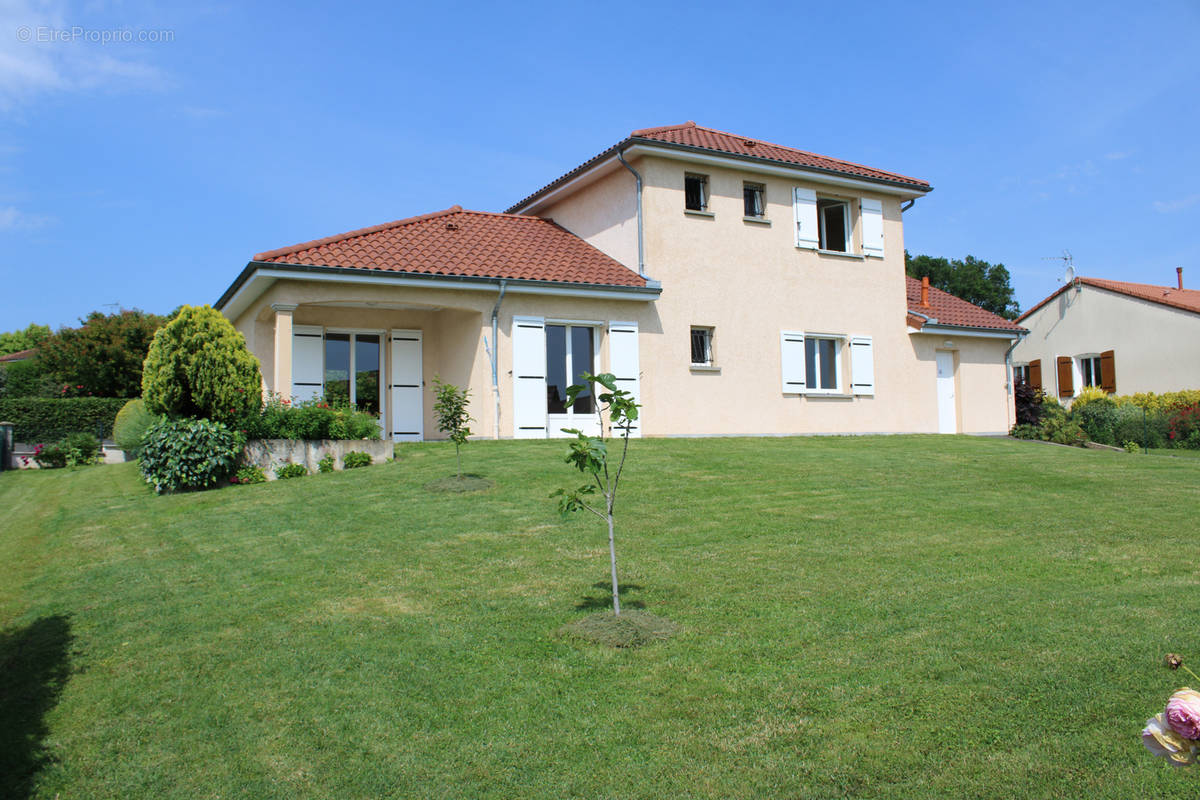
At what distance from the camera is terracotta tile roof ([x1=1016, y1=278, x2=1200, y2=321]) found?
84.9 feet

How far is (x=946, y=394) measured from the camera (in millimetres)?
20812

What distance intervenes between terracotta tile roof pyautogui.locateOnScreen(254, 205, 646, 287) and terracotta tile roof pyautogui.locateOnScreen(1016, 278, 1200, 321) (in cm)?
1990

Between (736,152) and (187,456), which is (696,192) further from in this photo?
(187,456)

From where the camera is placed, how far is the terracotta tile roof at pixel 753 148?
56.4 feet

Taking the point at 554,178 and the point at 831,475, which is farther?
the point at 554,178

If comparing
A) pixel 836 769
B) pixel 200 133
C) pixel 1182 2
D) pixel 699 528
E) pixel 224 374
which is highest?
pixel 200 133

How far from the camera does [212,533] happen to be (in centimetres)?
835

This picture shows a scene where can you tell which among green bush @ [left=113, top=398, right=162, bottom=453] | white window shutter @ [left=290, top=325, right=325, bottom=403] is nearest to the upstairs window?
white window shutter @ [left=290, top=325, right=325, bottom=403]

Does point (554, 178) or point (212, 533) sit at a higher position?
point (554, 178)

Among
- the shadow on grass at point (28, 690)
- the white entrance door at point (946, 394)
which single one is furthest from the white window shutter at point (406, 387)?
the white entrance door at point (946, 394)

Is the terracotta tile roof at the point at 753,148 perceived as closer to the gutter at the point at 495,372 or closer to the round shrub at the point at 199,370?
the gutter at the point at 495,372

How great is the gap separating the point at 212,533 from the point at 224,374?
4.18 meters

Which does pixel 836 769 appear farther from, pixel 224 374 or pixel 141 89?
pixel 141 89

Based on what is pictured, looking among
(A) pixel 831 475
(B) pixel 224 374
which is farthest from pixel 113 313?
(A) pixel 831 475
